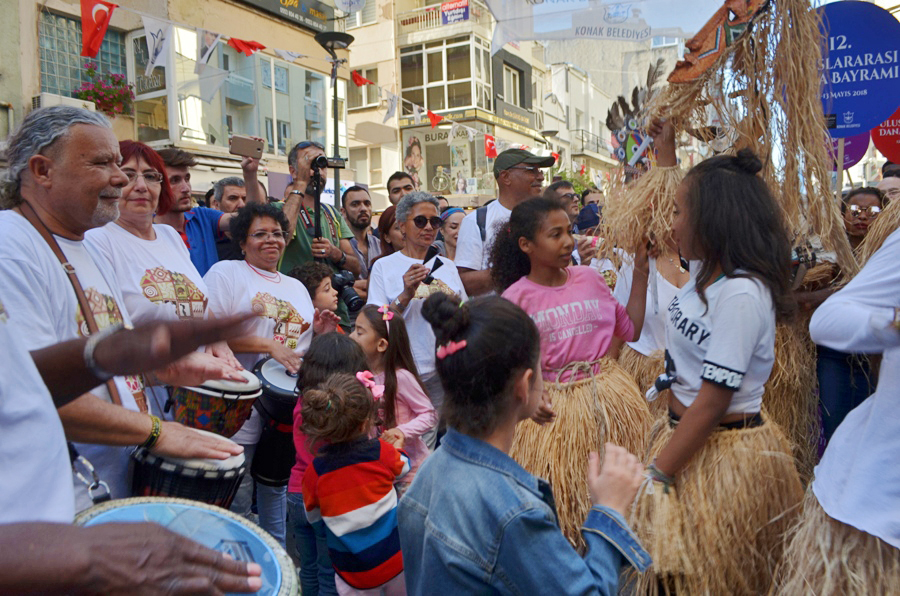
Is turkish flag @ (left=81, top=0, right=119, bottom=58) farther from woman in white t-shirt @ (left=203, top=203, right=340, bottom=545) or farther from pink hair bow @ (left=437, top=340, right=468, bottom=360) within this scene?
pink hair bow @ (left=437, top=340, right=468, bottom=360)

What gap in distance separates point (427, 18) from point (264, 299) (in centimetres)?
2776

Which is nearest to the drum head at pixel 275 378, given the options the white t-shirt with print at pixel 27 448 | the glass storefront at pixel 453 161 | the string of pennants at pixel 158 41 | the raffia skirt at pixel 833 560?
the white t-shirt with print at pixel 27 448

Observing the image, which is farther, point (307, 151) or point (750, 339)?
point (307, 151)

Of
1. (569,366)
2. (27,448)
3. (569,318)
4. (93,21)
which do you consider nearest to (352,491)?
(569,366)

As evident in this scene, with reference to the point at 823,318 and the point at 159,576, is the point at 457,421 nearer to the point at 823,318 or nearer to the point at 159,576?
the point at 159,576

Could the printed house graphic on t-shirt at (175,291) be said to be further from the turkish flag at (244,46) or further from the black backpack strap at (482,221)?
the turkish flag at (244,46)

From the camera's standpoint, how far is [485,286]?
4238 millimetres

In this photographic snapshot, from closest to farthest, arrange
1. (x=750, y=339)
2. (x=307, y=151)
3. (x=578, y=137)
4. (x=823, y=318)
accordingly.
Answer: (x=823, y=318) < (x=750, y=339) < (x=307, y=151) < (x=578, y=137)

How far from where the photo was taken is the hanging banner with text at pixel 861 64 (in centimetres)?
419

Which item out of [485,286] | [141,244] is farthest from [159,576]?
[485,286]

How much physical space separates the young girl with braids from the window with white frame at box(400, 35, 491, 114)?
90.4 ft

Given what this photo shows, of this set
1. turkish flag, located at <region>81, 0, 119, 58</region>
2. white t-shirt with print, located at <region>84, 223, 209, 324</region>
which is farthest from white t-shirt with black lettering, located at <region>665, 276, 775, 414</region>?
turkish flag, located at <region>81, 0, 119, 58</region>

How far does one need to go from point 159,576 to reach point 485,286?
3384 mm

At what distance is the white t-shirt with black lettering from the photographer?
2.17 meters
